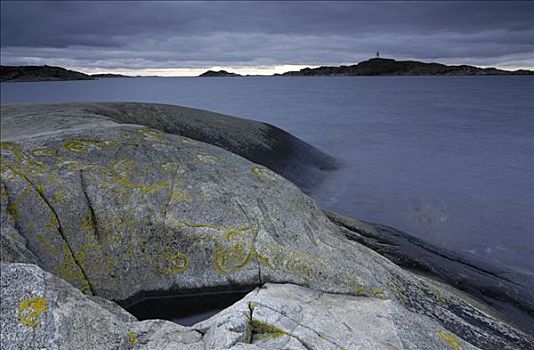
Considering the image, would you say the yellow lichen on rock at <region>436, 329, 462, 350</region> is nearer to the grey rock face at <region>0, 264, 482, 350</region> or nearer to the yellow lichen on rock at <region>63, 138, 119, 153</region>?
the grey rock face at <region>0, 264, 482, 350</region>

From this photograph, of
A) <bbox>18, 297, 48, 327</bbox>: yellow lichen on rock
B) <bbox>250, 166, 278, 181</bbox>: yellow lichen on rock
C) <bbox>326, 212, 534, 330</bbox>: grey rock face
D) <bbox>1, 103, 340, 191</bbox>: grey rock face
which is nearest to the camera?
<bbox>18, 297, 48, 327</bbox>: yellow lichen on rock

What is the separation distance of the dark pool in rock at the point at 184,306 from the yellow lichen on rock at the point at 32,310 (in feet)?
8.06

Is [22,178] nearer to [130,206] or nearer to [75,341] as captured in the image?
[130,206]

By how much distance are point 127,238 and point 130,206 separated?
0.65 meters

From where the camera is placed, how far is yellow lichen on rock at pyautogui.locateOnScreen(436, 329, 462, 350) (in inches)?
231

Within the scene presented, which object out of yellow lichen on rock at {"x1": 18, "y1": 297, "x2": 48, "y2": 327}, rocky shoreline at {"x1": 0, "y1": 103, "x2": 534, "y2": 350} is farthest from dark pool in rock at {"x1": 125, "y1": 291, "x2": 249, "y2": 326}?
yellow lichen on rock at {"x1": 18, "y1": 297, "x2": 48, "y2": 327}

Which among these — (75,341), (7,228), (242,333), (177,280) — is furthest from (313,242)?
(7,228)

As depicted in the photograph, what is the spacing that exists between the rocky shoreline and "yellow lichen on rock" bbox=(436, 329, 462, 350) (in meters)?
0.02

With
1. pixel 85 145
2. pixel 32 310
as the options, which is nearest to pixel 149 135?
pixel 85 145

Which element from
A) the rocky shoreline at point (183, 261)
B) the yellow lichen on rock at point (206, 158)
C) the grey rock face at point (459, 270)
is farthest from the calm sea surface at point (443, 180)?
the yellow lichen on rock at point (206, 158)

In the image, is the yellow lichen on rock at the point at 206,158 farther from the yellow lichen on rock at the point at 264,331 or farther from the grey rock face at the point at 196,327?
the yellow lichen on rock at the point at 264,331

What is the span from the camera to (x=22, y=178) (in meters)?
7.77

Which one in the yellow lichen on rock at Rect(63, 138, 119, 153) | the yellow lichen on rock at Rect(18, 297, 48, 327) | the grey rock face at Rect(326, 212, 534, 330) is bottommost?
the grey rock face at Rect(326, 212, 534, 330)

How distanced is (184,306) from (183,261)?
803 millimetres
